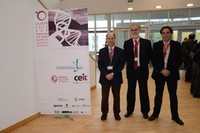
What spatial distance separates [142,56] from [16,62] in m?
2.22

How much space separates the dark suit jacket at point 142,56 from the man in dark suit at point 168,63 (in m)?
0.12

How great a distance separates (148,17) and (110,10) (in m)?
2.01

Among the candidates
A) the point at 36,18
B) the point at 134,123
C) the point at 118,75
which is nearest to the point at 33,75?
the point at 36,18

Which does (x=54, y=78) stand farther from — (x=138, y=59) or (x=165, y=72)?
(x=165, y=72)

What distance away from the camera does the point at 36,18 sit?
3.75 m

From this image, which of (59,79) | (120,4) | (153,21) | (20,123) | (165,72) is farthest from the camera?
(153,21)

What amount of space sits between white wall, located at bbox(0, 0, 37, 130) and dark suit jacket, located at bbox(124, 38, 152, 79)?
1824 millimetres

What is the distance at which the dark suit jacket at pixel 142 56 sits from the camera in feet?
12.2

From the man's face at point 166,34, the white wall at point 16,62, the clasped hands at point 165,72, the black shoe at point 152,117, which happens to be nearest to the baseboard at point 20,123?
the white wall at point 16,62

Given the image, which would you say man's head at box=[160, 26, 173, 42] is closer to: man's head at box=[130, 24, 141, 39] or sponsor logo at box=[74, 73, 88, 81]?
man's head at box=[130, 24, 141, 39]

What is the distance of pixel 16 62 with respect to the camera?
3.54 meters

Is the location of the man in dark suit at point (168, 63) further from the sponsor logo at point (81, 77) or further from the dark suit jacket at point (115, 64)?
the sponsor logo at point (81, 77)

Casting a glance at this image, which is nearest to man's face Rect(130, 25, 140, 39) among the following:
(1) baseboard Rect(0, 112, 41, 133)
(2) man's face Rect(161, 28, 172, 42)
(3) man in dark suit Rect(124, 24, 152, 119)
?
(3) man in dark suit Rect(124, 24, 152, 119)

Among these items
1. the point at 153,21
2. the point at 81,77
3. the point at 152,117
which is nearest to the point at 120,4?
the point at 153,21
